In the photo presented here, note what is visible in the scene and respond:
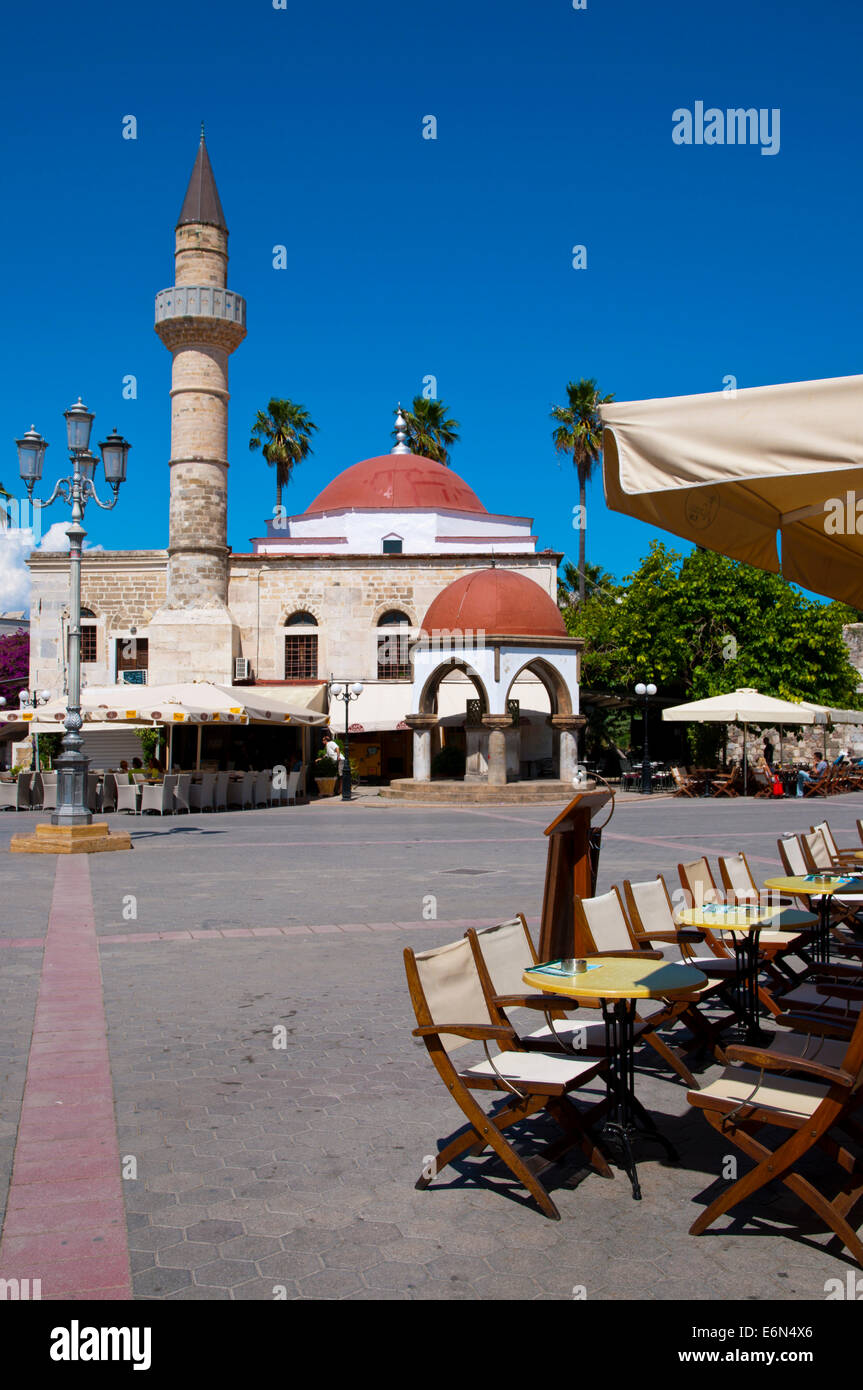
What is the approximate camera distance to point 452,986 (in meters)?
4.10

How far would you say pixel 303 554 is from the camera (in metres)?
38.6

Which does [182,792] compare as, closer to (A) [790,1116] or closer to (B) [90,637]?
(B) [90,637]

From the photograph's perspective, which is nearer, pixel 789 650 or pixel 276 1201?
pixel 276 1201

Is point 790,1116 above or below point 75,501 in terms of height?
below

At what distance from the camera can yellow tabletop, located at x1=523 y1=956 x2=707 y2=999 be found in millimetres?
3926

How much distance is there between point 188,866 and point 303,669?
2528cm

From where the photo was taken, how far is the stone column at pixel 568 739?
2822 cm

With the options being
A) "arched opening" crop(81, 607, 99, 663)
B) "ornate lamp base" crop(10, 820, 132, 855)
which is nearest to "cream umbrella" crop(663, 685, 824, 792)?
"ornate lamp base" crop(10, 820, 132, 855)

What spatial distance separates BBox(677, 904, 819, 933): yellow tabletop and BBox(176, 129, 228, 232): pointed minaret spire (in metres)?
32.3

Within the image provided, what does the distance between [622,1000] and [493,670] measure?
2318 cm

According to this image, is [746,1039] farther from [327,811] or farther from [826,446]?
[327,811]

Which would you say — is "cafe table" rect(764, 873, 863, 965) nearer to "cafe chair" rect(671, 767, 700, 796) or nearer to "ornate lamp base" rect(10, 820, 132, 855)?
"ornate lamp base" rect(10, 820, 132, 855)

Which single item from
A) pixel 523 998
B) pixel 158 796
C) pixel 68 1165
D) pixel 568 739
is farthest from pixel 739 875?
pixel 568 739

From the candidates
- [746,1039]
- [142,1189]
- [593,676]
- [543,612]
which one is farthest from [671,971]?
[593,676]
